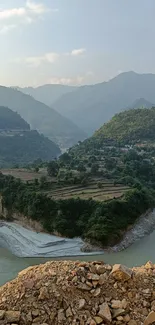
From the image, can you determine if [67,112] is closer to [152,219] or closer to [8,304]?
[152,219]

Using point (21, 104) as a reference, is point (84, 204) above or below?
below

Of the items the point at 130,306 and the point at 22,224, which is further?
the point at 22,224

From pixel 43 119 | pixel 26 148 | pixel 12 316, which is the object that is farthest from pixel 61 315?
pixel 43 119

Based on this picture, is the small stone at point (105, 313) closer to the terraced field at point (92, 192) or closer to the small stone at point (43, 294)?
the small stone at point (43, 294)

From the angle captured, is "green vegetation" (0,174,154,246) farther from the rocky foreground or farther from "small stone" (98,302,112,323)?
"small stone" (98,302,112,323)

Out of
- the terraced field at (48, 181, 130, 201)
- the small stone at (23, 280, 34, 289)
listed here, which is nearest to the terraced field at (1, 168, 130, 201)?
the terraced field at (48, 181, 130, 201)

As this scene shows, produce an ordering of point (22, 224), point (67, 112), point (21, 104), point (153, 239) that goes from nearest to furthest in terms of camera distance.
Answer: point (153, 239), point (22, 224), point (21, 104), point (67, 112)

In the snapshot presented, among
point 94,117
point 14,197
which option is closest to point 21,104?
point 94,117
